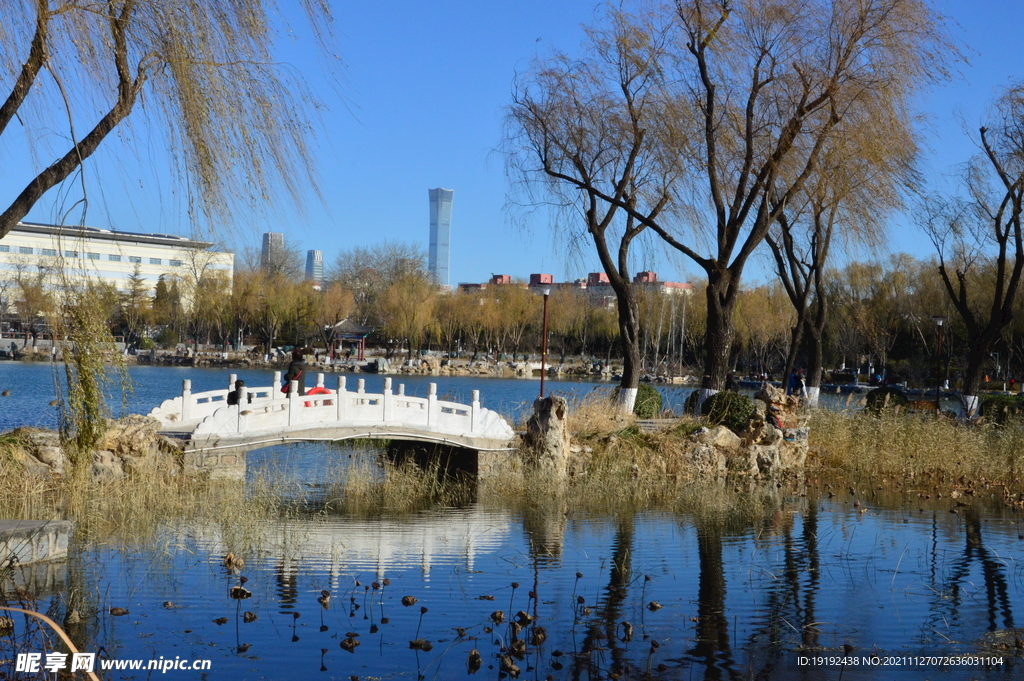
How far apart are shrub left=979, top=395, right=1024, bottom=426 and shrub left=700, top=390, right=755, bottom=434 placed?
701 centimetres

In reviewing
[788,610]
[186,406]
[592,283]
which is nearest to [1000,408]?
[788,610]

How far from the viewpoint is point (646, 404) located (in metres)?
19.9

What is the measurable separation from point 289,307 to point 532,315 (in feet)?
58.0

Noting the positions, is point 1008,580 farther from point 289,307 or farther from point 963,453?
point 289,307

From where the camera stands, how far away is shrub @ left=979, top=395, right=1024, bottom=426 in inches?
884

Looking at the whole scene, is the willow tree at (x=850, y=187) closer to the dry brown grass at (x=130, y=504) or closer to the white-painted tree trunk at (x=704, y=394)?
the white-painted tree trunk at (x=704, y=394)

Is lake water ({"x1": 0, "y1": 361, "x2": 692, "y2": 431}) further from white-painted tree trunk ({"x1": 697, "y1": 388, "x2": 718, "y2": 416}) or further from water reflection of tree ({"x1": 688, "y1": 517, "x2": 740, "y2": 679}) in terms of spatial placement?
water reflection of tree ({"x1": 688, "y1": 517, "x2": 740, "y2": 679})

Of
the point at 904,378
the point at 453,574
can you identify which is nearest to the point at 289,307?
the point at 904,378

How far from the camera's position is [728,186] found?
2031 cm

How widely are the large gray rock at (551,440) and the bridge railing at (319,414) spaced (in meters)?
0.56

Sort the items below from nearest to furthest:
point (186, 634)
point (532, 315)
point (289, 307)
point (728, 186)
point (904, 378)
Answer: point (186, 634) → point (728, 186) → point (904, 378) → point (289, 307) → point (532, 315)

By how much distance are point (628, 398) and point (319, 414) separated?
22.4ft

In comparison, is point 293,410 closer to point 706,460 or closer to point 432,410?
point 432,410

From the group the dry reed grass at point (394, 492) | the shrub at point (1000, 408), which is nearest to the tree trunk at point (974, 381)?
the shrub at point (1000, 408)
